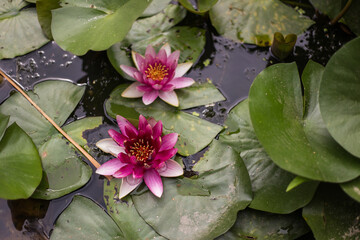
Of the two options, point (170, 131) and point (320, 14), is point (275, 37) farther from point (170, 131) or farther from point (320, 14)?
point (170, 131)

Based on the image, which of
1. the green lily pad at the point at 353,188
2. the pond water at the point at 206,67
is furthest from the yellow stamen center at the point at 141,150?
the green lily pad at the point at 353,188

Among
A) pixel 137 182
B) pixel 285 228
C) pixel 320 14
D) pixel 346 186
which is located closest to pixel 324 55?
pixel 320 14

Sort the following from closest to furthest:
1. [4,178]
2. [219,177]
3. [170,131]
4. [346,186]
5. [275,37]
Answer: [346,186], [4,178], [219,177], [170,131], [275,37]

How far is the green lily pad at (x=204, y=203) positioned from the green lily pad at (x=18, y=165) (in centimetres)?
50

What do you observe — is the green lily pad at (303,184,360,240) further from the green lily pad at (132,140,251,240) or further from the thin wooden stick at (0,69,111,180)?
the thin wooden stick at (0,69,111,180)

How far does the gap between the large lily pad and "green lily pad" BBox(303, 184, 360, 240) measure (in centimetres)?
20

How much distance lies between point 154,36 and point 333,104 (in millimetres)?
1162

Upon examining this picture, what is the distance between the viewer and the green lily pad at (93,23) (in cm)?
167

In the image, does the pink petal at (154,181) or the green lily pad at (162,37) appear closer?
the pink petal at (154,181)

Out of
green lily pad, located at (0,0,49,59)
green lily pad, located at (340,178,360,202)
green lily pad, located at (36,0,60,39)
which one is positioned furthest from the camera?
green lily pad, located at (0,0,49,59)

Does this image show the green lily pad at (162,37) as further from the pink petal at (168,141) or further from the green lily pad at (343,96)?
the green lily pad at (343,96)

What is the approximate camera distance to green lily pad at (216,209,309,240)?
5.14ft

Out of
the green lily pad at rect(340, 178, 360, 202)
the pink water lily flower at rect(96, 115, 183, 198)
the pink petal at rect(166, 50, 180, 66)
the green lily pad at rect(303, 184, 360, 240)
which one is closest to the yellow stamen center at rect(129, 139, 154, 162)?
the pink water lily flower at rect(96, 115, 183, 198)

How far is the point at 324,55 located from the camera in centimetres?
208
